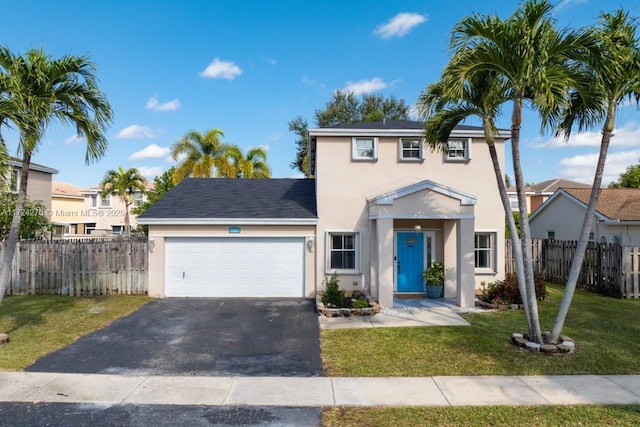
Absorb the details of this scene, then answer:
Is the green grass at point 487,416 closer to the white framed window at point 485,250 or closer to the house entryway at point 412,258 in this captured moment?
the house entryway at point 412,258

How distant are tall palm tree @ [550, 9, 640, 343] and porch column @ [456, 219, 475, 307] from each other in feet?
12.5

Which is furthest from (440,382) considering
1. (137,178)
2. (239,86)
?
(137,178)

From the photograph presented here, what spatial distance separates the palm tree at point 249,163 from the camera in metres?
32.5

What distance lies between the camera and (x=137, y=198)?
35.4 metres

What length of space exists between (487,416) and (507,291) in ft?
24.6

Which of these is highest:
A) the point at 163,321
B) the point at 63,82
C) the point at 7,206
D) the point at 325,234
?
the point at 63,82

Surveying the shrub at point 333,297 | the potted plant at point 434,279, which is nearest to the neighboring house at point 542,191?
the potted plant at point 434,279

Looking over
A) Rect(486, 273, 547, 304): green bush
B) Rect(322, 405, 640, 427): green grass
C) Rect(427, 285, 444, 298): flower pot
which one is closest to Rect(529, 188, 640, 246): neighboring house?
Rect(486, 273, 547, 304): green bush

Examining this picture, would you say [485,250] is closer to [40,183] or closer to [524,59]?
[524,59]

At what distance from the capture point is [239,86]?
2133cm

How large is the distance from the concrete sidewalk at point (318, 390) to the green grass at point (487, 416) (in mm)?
193

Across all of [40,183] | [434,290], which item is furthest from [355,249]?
[40,183]

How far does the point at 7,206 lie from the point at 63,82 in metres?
9.82

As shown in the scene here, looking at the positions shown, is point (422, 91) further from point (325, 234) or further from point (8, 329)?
point (8, 329)
